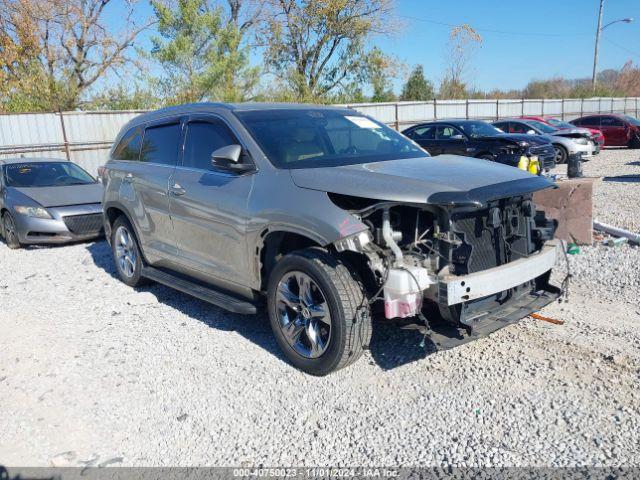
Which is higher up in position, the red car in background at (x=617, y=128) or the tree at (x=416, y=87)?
the tree at (x=416, y=87)

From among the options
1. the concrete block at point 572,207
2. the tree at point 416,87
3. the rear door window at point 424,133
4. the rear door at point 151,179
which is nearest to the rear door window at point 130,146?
the rear door at point 151,179

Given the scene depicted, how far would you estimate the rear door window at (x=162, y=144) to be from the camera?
5285mm

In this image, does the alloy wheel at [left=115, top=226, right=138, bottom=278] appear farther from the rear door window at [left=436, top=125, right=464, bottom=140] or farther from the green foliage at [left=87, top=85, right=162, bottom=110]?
the green foliage at [left=87, top=85, right=162, bottom=110]

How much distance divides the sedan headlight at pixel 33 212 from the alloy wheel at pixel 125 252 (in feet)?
9.61

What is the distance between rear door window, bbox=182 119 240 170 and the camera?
15.4 feet

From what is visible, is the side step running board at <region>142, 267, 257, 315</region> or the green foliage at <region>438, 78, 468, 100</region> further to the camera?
the green foliage at <region>438, 78, 468, 100</region>

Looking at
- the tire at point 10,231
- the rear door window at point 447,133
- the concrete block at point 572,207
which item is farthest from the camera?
the rear door window at point 447,133

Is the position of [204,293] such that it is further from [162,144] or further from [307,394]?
[162,144]

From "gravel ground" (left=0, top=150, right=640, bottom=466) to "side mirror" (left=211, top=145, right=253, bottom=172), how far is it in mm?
1448

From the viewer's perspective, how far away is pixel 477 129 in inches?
604

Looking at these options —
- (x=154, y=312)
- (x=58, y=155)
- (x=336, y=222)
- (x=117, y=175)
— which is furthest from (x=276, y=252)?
(x=58, y=155)

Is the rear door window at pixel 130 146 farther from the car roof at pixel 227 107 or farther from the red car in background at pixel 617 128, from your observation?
the red car in background at pixel 617 128

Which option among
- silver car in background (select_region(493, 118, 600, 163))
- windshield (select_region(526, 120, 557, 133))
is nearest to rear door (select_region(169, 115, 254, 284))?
silver car in background (select_region(493, 118, 600, 163))

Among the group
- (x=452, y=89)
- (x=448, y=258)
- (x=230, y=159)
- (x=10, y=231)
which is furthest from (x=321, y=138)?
(x=452, y=89)
